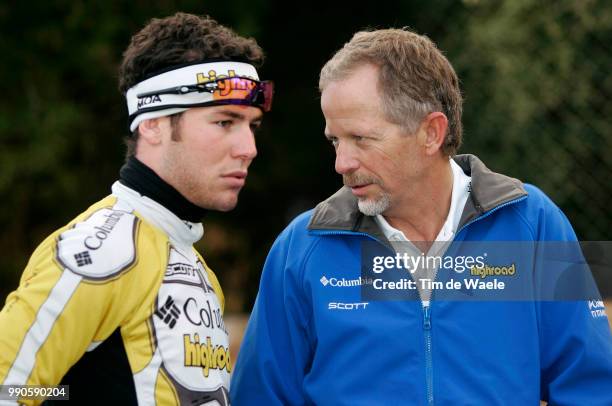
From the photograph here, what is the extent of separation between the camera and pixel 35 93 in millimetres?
5754

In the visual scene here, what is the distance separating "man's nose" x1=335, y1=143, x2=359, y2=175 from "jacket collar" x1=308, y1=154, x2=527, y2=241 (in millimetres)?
107

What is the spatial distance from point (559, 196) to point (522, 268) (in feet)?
7.10

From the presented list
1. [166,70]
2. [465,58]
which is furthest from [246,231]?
[166,70]

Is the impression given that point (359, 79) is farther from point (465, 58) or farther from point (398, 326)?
point (465, 58)

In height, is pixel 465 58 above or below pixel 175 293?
above

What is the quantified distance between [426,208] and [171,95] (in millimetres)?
768

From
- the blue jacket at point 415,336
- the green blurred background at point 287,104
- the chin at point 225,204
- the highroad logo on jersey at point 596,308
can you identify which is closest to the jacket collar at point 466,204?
the blue jacket at point 415,336

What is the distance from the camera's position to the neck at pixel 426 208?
2.69 meters

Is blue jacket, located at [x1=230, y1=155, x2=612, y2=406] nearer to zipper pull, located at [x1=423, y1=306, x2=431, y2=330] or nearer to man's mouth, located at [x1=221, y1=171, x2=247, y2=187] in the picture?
zipper pull, located at [x1=423, y1=306, x2=431, y2=330]

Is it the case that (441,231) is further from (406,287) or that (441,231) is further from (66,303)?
(66,303)

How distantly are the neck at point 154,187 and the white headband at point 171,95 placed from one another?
15 centimetres

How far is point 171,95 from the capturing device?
2594 mm

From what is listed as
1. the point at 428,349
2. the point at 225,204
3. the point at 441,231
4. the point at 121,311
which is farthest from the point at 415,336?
the point at 121,311

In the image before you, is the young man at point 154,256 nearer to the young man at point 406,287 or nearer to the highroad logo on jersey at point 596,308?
the young man at point 406,287
